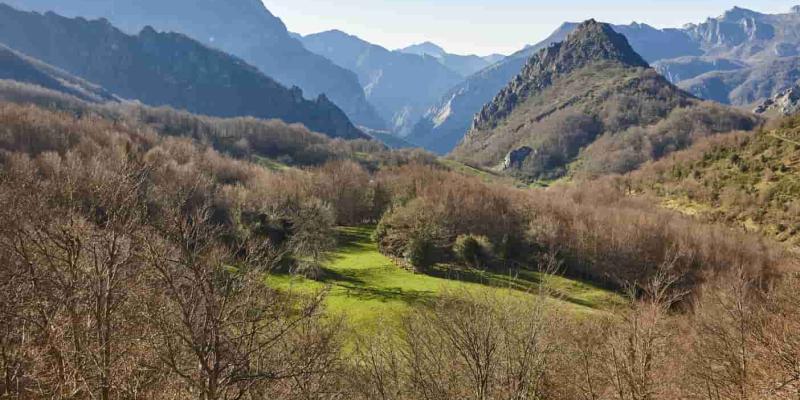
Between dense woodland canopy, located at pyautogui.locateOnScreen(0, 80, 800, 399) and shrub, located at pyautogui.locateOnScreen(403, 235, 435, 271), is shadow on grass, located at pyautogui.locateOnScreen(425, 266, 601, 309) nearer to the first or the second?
shrub, located at pyautogui.locateOnScreen(403, 235, 435, 271)

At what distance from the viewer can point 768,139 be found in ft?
460

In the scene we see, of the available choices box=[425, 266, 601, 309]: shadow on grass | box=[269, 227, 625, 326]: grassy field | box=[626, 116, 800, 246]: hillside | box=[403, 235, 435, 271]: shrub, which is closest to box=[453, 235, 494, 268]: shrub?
box=[425, 266, 601, 309]: shadow on grass

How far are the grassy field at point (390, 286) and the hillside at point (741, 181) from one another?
196ft

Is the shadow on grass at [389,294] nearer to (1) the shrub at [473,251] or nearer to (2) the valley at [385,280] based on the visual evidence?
(2) the valley at [385,280]

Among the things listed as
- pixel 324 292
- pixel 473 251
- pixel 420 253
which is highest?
pixel 324 292

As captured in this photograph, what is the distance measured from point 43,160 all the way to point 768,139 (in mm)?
189282

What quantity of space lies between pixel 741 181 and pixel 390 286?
117 m

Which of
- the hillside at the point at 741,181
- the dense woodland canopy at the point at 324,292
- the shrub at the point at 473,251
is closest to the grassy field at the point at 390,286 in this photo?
the dense woodland canopy at the point at 324,292

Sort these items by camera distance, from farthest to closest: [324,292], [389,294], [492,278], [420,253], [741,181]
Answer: [741,181] < [420,253] < [492,278] < [389,294] < [324,292]

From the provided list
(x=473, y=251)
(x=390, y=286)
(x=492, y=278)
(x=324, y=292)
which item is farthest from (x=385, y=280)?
(x=324, y=292)

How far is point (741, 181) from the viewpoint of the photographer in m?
124

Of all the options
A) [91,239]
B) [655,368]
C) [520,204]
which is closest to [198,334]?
[91,239]

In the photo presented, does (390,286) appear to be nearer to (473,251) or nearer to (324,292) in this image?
(473,251)

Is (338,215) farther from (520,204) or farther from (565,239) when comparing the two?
(565,239)
